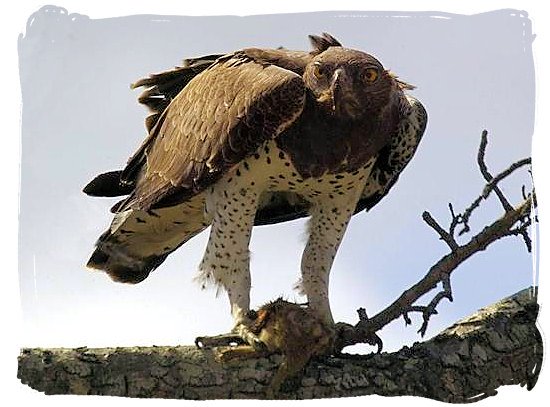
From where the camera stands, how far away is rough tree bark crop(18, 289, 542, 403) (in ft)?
6.78

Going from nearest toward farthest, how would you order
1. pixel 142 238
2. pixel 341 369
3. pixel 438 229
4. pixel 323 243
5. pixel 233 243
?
pixel 341 369 < pixel 438 229 < pixel 233 243 < pixel 323 243 < pixel 142 238

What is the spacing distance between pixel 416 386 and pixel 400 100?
29.2 inches

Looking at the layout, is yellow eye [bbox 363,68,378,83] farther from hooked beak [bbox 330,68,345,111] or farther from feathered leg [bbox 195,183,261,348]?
feathered leg [bbox 195,183,261,348]

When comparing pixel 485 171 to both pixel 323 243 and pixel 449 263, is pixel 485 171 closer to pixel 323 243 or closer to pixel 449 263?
pixel 449 263

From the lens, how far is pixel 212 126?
7.61 feet

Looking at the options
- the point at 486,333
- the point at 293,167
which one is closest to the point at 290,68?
the point at 293,167

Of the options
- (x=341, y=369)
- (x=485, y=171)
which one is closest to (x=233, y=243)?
(x=341, y=369)

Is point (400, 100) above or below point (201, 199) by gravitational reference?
above

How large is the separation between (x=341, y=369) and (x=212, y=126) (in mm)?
661

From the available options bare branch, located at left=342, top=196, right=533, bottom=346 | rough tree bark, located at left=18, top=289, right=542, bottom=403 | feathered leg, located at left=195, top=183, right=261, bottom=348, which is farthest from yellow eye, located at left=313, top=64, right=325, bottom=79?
rough tree bark, located at left=18, top=289, right=542, bottom=403

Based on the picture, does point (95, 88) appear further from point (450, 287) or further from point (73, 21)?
point (450, 287)

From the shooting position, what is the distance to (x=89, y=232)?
2.57 meters

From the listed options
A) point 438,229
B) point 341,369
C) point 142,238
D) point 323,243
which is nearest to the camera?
point 341,369

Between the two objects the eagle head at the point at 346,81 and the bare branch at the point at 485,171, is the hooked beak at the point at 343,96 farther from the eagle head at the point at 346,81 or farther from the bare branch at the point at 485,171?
the bare branch at the point at 485,171
